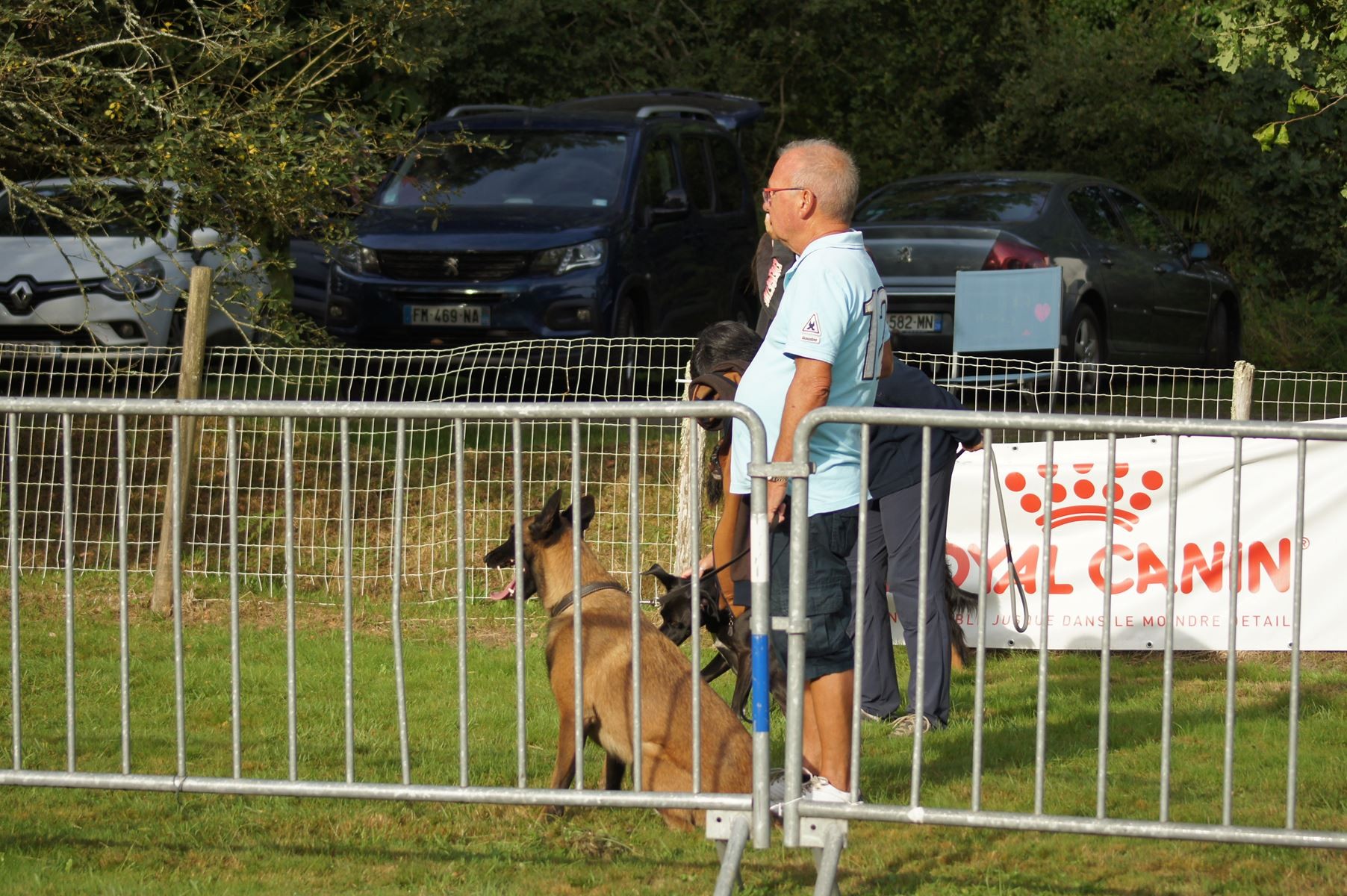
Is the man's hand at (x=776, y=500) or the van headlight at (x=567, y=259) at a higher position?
the van headlight at (x=567, y=259)

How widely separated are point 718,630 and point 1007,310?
4144 millimetres

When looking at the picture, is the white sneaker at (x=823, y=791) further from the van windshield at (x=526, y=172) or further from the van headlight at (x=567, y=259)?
the van windshield at (x=526, y=172)

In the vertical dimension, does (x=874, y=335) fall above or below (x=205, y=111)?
below

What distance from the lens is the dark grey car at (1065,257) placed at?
1091 cm

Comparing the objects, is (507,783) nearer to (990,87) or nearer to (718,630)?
(718,630)

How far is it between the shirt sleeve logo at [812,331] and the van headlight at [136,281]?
16.3 feet

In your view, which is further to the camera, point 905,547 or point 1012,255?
point 1012,255

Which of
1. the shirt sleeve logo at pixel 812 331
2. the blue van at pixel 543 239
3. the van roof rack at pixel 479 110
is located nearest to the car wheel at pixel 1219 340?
the blue van at pixel 543 239

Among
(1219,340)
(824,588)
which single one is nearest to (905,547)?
(824,588)

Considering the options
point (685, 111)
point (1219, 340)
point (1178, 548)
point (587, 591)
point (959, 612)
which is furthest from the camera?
point (1219, 340)

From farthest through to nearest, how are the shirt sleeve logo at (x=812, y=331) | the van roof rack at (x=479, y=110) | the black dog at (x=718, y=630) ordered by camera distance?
the van roof rack at (x=479, y=110)
the black dog at (x=718, y=630)
the shirt sleeve logo at (x=812, y=331)

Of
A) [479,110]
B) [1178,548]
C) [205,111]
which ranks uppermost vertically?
[479,110]

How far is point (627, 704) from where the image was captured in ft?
15.3

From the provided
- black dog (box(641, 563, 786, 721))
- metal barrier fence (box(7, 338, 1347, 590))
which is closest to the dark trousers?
black dog (box(641, 563, 786, 721))
